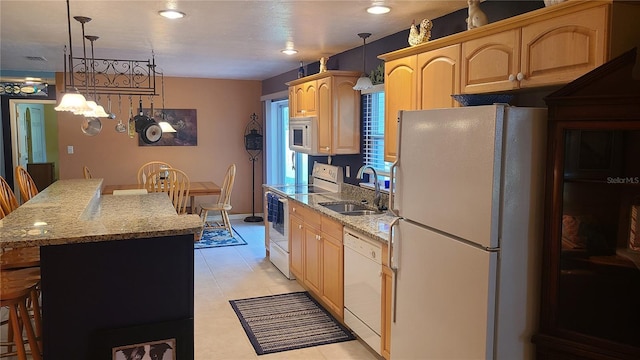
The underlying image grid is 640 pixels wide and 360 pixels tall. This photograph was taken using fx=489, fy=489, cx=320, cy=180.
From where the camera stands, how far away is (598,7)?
188 cm

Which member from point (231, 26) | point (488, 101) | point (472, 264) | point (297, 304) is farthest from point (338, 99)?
point (472, 264)

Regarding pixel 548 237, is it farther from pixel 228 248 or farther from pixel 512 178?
pixel 228 248

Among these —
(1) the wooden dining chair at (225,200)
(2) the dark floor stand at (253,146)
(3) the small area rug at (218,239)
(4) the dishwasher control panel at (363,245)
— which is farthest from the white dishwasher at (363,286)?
(2) the dark floor stand at (253,146)

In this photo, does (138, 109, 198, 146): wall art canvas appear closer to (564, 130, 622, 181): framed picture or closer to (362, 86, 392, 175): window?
(362, 86, 392, 175): window

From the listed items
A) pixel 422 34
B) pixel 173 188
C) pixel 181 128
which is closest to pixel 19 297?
pixel 422 34

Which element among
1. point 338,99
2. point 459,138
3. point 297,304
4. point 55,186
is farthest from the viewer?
point 338,99

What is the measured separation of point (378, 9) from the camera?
3.15 meters

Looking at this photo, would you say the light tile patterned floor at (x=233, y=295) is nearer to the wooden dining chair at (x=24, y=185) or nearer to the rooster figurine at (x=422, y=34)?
the wooden dining chair at (x=24, y=185)

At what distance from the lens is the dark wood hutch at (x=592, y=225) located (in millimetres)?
1821

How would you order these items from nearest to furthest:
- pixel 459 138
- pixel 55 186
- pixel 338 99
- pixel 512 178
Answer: pixel 512 178, pixel 459 138, pixel 55 186, pixel 338 99

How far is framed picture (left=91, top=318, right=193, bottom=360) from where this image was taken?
1914mm

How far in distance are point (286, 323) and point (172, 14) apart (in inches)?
93.9

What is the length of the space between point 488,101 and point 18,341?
8.21 ft

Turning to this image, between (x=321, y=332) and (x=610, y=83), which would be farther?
(x=321, y=332)
